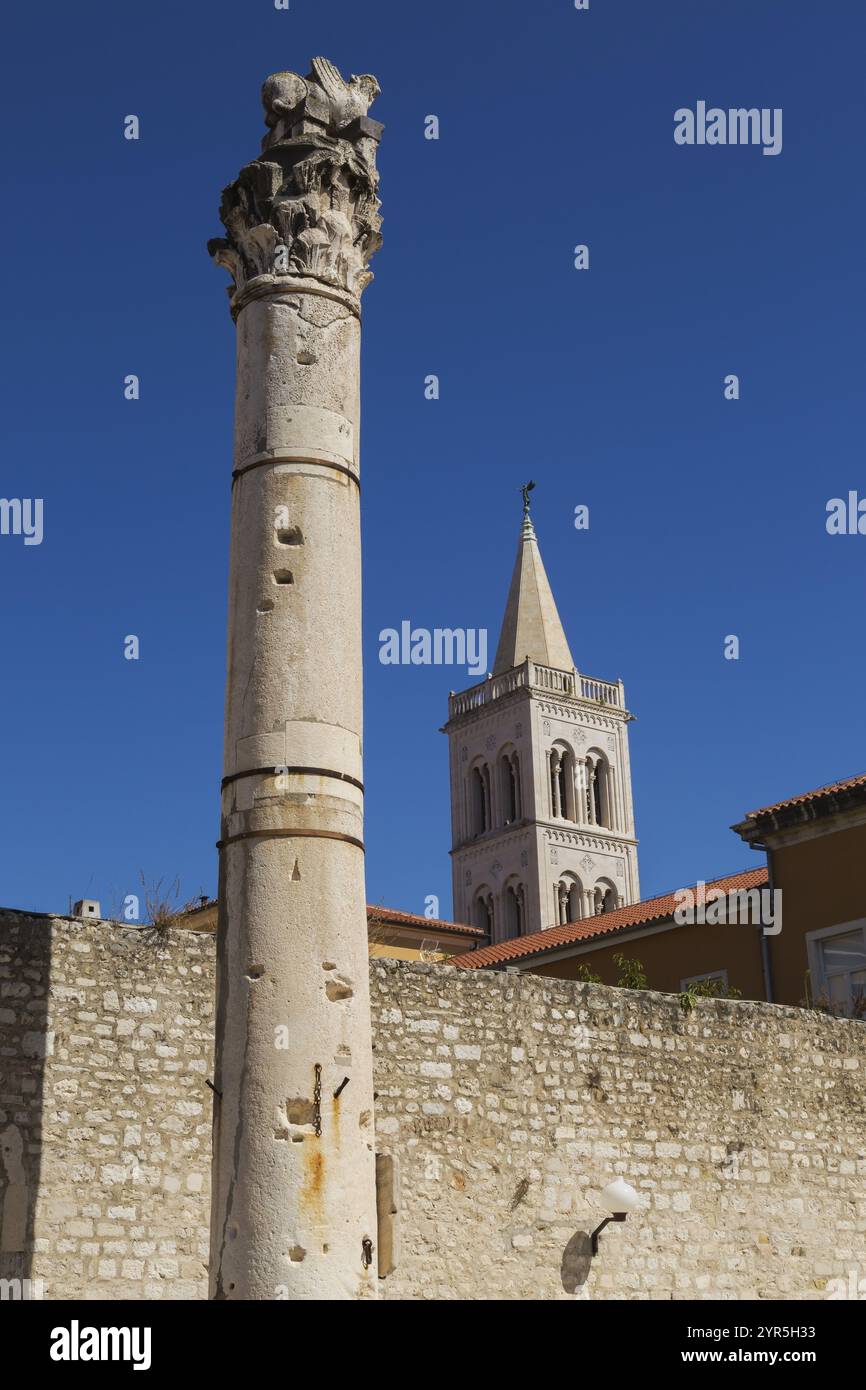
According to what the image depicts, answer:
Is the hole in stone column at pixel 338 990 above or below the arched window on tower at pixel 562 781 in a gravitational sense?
below

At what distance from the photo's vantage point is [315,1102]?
7.87 metres

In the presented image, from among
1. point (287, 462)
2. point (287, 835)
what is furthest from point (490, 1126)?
point (287, 462)

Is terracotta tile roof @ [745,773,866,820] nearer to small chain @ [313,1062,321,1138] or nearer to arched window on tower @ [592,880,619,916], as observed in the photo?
small chain @ [313,1062,321,1138]

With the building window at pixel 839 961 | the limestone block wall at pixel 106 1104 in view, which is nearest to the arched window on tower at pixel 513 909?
the building window at pixel 839 961

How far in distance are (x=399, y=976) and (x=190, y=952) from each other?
180 cm

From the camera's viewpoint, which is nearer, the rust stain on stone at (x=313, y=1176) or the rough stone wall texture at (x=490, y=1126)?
the rust stain on stone at (x=313, y=1176)

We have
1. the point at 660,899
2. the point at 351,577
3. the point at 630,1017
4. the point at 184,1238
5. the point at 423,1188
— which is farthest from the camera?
the point at 660,899

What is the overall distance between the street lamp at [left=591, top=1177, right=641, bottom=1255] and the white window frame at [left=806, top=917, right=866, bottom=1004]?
891 centimetres

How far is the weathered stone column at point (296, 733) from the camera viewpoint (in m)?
7.77

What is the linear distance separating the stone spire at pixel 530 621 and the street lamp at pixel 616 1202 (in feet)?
212

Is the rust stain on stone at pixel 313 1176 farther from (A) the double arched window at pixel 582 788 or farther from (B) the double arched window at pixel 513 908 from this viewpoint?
(A) the double arched window at pixel 582 788

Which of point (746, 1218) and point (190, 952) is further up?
point (190, 952)
